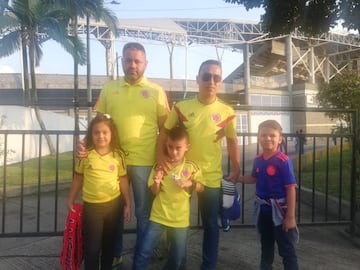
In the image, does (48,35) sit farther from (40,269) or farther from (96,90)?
(40,269)

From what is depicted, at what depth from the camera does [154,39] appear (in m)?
42.1

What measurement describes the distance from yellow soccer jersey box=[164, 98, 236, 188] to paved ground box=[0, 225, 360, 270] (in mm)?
1023

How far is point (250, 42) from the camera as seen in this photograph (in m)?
42.4

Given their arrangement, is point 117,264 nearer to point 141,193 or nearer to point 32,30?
point 141,193

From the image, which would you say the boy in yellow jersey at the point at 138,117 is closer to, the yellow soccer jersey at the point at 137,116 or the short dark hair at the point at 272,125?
the yellow soccer jersey at the point at 137,116

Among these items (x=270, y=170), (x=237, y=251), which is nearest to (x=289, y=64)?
(x=237, y=251)

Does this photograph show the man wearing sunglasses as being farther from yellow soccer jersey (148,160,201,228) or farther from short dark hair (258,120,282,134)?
short dark hair (258,120,282,134)

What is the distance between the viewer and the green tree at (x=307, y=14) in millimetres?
4934

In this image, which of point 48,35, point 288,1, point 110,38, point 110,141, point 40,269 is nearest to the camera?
point 110,141

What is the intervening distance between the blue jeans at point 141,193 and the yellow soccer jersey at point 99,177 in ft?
0.53

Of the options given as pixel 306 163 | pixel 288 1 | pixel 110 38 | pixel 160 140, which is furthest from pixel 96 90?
pixel 160 140

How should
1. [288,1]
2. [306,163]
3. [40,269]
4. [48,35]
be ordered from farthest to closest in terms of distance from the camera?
[48,35] → [306,163] → [288,1] → [40,269]

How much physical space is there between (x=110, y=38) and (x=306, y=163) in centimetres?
3029


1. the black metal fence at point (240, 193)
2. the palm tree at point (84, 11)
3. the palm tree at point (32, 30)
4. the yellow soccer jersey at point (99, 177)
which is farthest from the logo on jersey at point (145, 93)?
the palm tree at point (84, 11)
